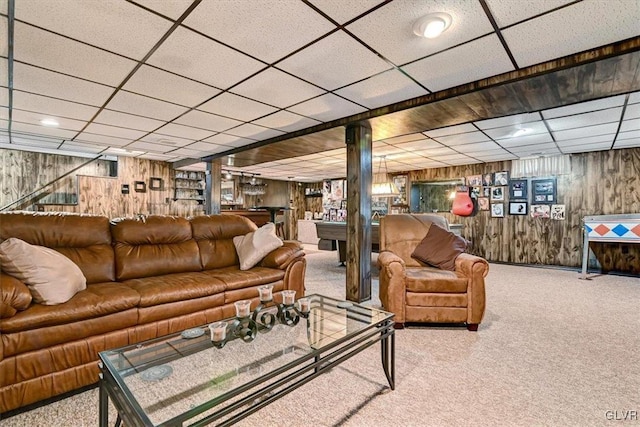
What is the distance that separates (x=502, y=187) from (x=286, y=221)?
23.1 feet

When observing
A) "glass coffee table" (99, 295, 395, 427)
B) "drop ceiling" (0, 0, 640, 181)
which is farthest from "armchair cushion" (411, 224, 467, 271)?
"glass coffee table" (99, 295, 395, 427)

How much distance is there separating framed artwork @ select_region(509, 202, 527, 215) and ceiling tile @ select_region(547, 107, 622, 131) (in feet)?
8.78

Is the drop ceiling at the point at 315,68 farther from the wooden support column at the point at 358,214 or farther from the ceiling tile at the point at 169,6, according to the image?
the wooden support column at the point at 358,214

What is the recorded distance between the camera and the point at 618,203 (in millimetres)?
5492

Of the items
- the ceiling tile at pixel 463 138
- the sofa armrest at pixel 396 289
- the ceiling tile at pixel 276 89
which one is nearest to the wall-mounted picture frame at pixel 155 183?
the ceiling tile at pixel 276 89

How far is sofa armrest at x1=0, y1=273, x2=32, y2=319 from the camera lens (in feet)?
5.28

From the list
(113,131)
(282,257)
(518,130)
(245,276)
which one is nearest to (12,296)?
(245,276)

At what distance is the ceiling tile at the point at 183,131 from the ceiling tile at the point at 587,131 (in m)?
5.26

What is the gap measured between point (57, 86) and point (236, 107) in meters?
1.65

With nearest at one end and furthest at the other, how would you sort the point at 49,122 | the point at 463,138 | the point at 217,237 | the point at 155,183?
the point at 217,237 < the point at 49,122 < the point at 463,138 < the point at 155,183

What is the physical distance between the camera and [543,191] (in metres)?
6.19

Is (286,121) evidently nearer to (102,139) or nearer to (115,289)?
(115,289)

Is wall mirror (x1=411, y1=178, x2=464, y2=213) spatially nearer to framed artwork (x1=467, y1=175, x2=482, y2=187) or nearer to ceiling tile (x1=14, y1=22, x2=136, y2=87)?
framed artwork (x1=467, y1=175, x2=482, y2=187)

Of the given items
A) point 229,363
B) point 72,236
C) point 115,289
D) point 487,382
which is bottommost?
point 487,382
